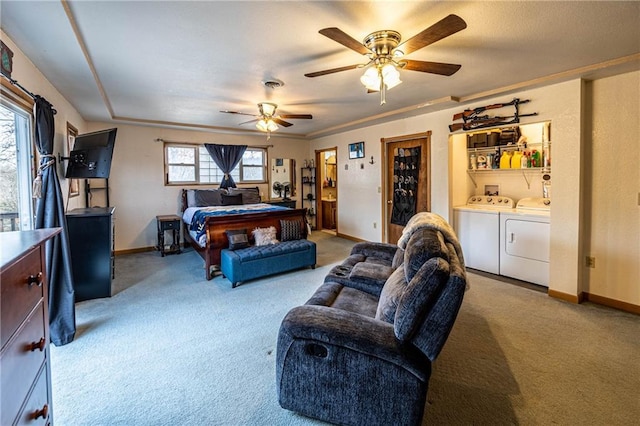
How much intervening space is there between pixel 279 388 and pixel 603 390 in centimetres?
206

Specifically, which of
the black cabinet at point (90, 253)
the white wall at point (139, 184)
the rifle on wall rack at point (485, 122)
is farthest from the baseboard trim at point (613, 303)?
the white wall at point (139, 184)

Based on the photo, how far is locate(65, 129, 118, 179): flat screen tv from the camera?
135 inches

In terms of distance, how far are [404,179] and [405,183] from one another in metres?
0.07

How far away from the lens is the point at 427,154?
4938mm

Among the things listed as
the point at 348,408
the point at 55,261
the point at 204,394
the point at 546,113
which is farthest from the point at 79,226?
the point at 546,113

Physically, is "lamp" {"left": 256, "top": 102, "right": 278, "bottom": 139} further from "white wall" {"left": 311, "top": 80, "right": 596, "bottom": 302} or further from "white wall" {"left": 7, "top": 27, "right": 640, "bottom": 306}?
"white wall" {"left": 311, "top": 80, "right": 596, "bottom": 302}

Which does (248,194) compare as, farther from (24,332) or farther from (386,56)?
(24,332)

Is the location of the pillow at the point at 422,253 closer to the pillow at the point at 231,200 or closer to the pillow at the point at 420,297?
the pillow at the point at 420,297

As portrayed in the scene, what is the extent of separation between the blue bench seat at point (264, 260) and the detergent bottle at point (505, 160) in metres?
2.96

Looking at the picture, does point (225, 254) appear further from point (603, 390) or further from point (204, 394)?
point (603, 390)

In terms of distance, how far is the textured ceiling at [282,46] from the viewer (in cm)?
198

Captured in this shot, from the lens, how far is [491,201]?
4699 mm

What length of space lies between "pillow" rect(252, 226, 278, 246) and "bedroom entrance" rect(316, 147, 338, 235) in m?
3.00

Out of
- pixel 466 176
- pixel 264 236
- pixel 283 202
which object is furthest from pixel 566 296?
pixel 283 202
